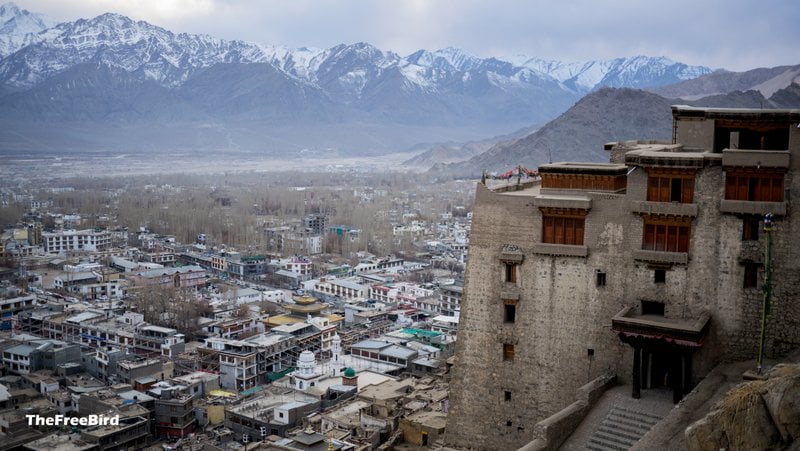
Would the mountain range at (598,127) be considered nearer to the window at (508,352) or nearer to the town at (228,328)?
the town at (228,328)

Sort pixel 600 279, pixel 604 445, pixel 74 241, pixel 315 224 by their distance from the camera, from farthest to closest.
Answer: pixel 315 224, pixel 74 241, pixel 600 279, pixel 604 445

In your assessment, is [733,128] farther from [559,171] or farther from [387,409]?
[387,409]

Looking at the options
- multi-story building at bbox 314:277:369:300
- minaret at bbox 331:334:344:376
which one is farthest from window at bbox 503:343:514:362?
multi-story building at bbox 314:277:369:300

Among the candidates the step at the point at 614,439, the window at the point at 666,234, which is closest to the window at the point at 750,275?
the window at the point at 666,234

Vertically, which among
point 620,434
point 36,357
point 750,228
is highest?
point 750,228

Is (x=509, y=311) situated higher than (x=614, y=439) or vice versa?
(x=509, y=311)

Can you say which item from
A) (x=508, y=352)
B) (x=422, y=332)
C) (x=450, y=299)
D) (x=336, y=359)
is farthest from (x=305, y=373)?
(x=508, y=352)

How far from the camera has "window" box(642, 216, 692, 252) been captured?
12930mm

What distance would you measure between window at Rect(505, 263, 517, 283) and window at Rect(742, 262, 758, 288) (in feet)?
11.5

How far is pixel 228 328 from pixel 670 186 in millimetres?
29018

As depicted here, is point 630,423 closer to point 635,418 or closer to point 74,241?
point 635,418

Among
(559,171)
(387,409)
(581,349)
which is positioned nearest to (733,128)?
(559,171)

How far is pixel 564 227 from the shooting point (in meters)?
13.7

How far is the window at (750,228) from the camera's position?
12.5 meters
